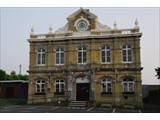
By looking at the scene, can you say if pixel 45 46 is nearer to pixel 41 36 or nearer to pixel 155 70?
pixel 41 36

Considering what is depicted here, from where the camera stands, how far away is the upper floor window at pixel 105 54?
28.4 metres

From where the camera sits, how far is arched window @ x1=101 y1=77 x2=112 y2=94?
91.7ft

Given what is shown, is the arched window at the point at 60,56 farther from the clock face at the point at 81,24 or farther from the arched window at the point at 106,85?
the arched window at the point at 106,85

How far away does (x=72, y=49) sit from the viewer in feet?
95.5

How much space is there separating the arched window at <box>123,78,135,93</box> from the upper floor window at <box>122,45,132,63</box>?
1.79 m

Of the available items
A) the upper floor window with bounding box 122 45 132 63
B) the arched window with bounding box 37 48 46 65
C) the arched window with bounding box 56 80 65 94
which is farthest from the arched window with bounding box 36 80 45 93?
the upper floor window with bounding box 122 45 132 63

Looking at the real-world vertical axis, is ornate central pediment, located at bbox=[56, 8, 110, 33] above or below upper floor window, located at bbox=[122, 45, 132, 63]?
above

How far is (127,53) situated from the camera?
2802 cm

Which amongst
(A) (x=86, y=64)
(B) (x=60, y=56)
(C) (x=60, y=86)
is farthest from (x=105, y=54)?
(C) (x=60, y=86)

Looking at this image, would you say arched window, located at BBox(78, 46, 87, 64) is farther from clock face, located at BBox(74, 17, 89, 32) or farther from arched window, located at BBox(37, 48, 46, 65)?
arched window, located at BBox(37, 48, 46, 65)

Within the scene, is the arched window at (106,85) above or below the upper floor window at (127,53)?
below

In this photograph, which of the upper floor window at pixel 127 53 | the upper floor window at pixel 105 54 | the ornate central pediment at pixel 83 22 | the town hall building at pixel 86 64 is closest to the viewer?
the town hall building at pixel 86 64

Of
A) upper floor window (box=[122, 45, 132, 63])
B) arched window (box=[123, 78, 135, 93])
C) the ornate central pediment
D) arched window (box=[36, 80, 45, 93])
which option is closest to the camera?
Answer: arched window (box=[123, 78, 135, 93])

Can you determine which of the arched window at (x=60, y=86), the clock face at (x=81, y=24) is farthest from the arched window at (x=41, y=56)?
the clock face at (x=81, y=24)
